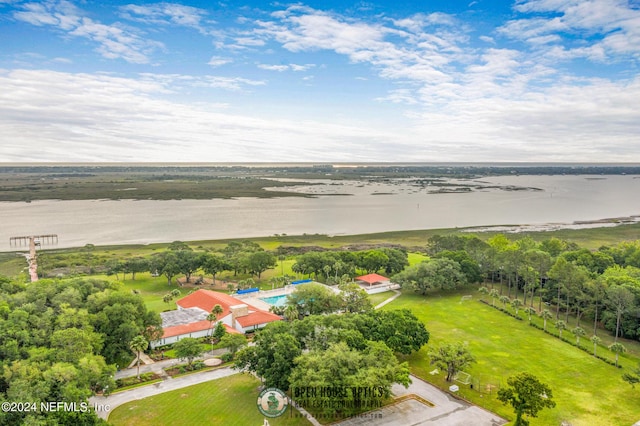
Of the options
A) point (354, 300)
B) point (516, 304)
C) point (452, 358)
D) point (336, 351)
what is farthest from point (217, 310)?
point (516, 304)

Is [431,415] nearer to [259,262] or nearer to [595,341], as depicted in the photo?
[595,341]

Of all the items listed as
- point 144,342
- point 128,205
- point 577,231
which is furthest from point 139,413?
point 128,205

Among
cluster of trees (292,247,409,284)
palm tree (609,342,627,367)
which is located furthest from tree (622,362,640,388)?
cluster of trees (292,247,409,284)

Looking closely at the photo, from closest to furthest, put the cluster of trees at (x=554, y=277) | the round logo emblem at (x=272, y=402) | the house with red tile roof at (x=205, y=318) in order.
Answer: the round logo emblem at (x=272, y=402)
the house with red tile roof at (x=205, y=318)
the cluster of trees at (x=554, y=277)

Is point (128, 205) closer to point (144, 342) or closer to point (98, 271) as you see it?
point (98, 271)

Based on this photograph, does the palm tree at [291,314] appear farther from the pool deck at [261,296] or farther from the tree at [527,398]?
the tree at [527,398]

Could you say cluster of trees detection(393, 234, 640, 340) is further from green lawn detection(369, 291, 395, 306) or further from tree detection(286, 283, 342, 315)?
tree detection(286, 283, 342, 315)

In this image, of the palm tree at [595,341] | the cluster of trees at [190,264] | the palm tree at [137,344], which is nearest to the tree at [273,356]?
the palm tree at [137,344]

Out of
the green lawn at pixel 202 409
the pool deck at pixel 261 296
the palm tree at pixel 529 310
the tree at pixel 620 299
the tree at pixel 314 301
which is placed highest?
the tree at pixel 620 299
